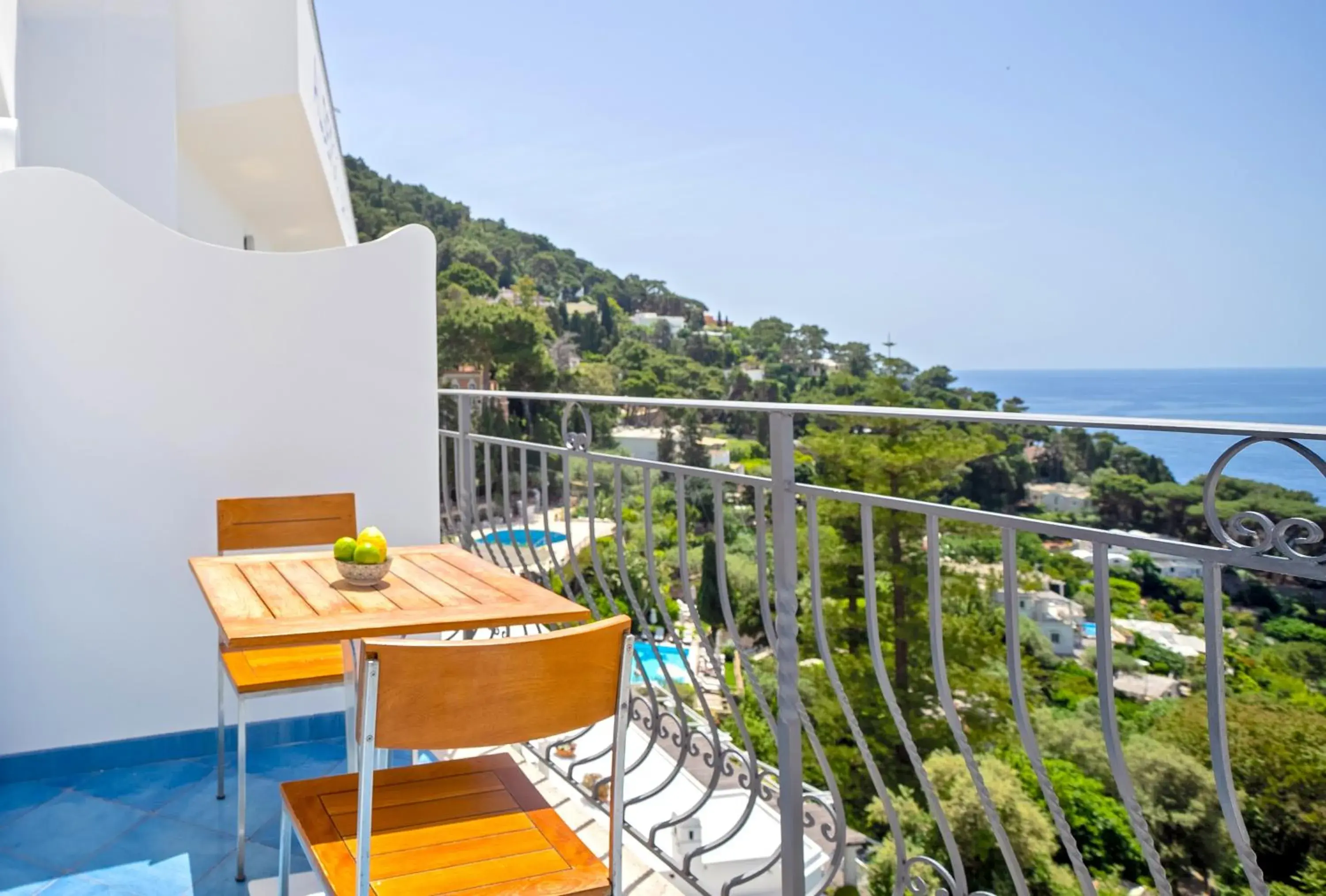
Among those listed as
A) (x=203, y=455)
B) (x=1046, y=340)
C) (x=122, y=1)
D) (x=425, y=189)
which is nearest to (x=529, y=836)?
(x=203, y=455)

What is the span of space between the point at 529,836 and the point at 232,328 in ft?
7.14

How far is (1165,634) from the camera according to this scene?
24547mm

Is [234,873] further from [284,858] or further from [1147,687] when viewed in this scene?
[1147,687]

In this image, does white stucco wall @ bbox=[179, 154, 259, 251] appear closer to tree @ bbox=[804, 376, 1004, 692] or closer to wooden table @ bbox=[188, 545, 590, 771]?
wooden table @ bbox=[188, 545, 590, 771]

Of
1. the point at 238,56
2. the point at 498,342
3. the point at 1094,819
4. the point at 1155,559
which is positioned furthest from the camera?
the point at 498,342

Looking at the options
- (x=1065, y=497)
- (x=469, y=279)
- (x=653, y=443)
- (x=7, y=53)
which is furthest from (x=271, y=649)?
(x=469, y=279)

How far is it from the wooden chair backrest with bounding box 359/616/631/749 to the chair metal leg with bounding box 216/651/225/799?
1.42 meters

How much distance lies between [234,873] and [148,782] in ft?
2.33

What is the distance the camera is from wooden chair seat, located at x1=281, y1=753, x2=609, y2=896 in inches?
54.5

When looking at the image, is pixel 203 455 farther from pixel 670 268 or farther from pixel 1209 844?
pixel 670 268

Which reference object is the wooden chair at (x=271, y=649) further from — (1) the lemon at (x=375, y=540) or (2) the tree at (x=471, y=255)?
(2) the tree at (x=471, y=255)

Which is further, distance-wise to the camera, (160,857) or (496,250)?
(496,250)

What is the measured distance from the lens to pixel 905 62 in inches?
2435

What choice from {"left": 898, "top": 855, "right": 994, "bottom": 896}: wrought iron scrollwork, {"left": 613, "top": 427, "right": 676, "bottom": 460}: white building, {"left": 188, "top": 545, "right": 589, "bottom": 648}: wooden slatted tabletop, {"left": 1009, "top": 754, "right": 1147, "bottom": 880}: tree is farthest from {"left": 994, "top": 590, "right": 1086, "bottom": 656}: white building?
{"left": 898, "top": 855, "right": 994, "bottom": 896}: wrought iron scrollwork
